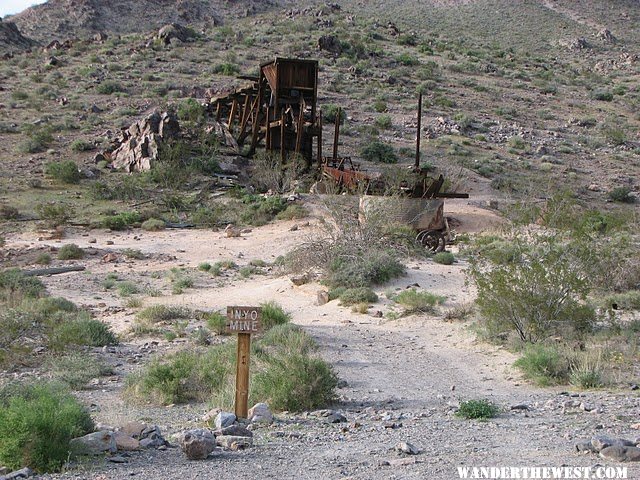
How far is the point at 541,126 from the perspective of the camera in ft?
134

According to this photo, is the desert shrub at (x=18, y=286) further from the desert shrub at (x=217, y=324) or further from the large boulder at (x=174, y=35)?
the large boulder at (x=174, y=35)

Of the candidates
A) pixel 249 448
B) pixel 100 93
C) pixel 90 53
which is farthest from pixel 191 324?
pixel 90 53

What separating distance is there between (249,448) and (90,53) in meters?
48.0

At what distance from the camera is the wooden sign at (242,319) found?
7.13m

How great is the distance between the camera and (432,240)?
66.7 feet

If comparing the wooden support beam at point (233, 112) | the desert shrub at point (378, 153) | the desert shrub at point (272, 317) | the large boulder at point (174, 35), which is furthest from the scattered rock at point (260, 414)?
the large boulder at point (174, 35)

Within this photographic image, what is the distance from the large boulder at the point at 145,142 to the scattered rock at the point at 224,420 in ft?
79.3

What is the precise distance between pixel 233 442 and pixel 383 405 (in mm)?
2436

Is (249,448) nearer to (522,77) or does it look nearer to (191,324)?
(191,324)

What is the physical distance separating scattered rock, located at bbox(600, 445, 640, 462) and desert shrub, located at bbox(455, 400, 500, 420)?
1.77m

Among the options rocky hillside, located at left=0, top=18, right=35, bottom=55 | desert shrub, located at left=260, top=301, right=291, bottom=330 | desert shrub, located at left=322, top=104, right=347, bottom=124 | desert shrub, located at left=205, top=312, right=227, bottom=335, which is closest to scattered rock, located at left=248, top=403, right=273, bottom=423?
desert shrub, located at left=260, top=301, right=291, bottom=330

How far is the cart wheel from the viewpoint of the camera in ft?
66.1

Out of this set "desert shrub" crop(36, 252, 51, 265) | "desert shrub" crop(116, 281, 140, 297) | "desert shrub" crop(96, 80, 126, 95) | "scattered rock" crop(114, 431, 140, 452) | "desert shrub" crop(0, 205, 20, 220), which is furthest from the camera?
"desert shrub" crop(96, 80, 126, 95)

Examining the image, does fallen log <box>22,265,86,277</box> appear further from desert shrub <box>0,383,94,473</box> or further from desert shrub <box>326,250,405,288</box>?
desert shrub <box>0,383,94,473</box>
